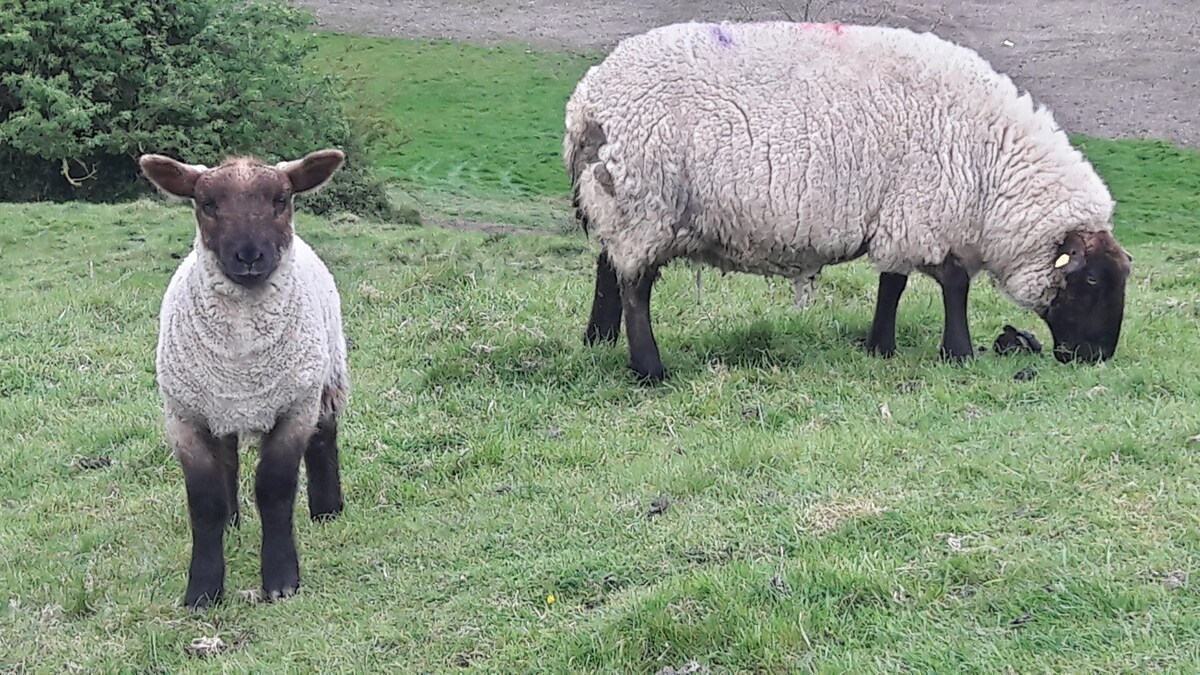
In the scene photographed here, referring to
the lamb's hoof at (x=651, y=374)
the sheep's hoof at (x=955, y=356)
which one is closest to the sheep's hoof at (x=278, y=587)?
the lamb's hoof at (x=651, y=374)

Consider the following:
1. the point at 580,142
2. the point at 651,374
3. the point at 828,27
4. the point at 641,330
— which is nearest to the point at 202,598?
the point at 651,374

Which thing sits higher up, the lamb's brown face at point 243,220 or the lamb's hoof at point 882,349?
the lamb's brown face at point 243,220

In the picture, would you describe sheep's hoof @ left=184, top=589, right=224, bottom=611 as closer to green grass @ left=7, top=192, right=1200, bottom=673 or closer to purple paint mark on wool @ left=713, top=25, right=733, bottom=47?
green grass @ left=7, top=192, right=1200, bottom=673

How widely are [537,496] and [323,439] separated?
1190 mm

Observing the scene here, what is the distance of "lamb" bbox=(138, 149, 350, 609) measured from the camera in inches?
229

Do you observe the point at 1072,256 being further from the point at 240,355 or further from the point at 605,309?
the point at 240,355

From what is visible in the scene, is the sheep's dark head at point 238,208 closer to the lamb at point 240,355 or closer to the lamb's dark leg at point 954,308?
the lamb at point 240,355

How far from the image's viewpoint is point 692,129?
8.59 m

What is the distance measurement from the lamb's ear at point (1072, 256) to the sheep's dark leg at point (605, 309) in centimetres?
317

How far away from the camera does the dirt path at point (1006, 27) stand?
42.8m

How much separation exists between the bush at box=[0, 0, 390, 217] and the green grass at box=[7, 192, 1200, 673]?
11.8 m

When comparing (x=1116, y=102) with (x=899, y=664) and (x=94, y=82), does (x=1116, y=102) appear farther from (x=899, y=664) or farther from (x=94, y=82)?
(x=899, y=664)

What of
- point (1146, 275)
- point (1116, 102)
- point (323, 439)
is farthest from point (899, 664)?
point (1116, 102)

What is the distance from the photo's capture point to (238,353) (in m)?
5.92
